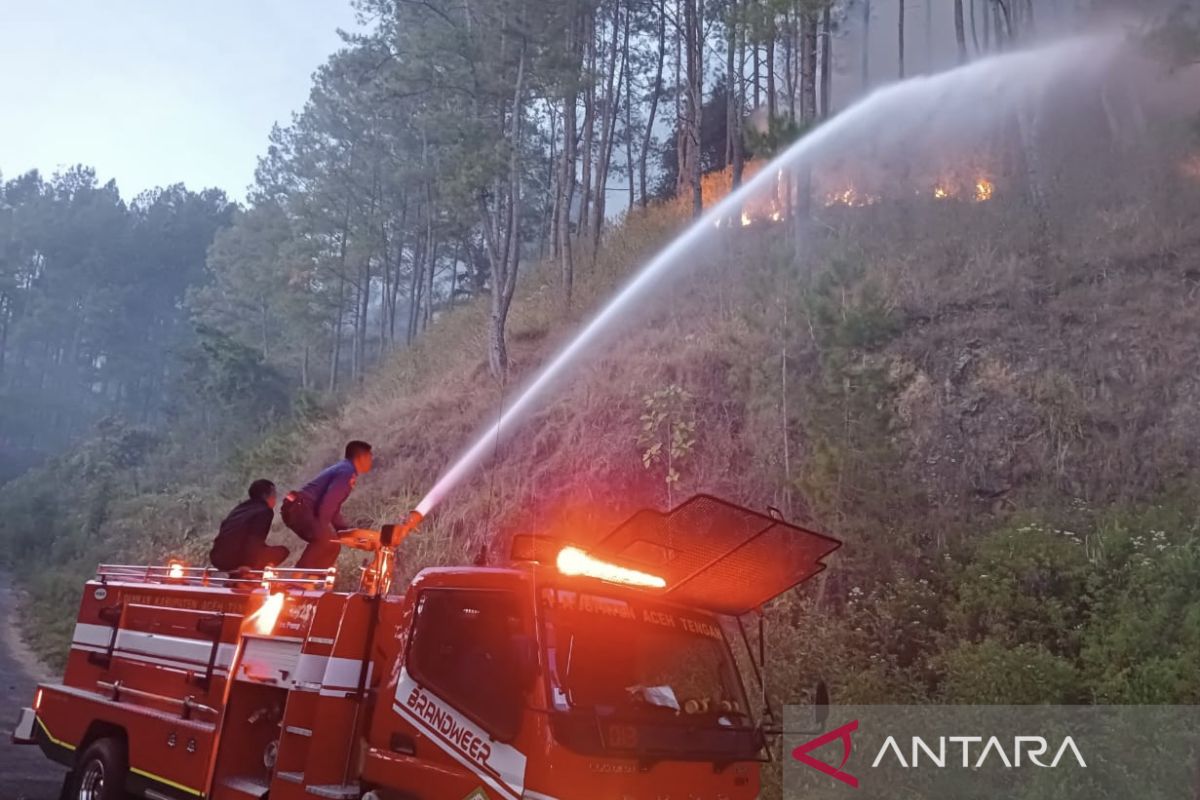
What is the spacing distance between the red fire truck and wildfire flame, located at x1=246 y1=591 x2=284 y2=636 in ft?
0.04

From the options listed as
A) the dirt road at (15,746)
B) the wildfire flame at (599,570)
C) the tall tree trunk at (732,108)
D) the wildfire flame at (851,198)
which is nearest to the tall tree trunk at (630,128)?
the tall tree trunk at (732,108)

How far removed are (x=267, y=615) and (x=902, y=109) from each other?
2658cm

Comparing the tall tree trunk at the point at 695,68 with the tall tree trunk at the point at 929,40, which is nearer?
the tall tree trunk at the point at 695,68

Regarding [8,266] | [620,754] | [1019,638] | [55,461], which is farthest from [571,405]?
[8,266]

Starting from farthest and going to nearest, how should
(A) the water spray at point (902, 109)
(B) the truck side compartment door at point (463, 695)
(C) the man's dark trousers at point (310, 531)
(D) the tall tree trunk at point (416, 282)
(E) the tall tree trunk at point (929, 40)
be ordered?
(D) the tall tree trunk at point (416, 282)
(E) the tall tree trunk at point (929, 40)
(A) the water spray at point (902, 109)
(C) the man's dark trousers at point (310, 531)
(B) the truck side compartment door at point (463, 695)

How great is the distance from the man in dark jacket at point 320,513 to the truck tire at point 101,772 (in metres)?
1.79

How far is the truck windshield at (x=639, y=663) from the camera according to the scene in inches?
168

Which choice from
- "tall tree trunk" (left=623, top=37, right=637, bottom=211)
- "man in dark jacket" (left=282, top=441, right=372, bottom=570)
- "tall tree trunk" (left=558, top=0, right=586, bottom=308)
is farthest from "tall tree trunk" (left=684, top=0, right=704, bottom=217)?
"man in dark jacket" (left=282, top=441, right=372, bottom=570)

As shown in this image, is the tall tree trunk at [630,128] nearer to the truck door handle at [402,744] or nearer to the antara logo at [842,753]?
the antara logo at [842,753]

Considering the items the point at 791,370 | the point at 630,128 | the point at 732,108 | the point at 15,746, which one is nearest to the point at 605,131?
the point at 732,108

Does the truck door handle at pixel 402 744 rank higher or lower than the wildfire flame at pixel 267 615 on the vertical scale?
lower

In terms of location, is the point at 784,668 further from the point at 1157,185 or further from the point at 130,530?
the point at 130,530

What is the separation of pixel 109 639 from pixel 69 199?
2678 inches

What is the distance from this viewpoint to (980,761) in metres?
7.13
